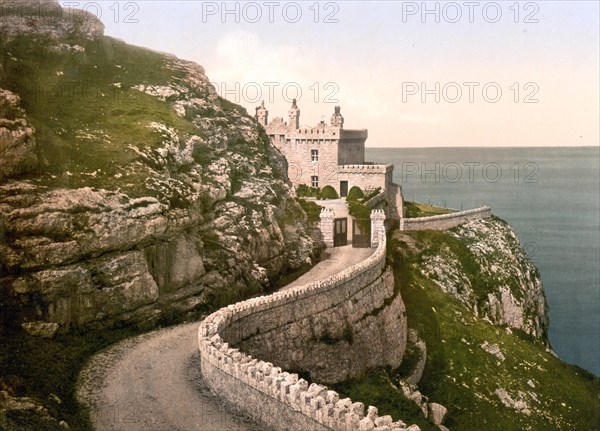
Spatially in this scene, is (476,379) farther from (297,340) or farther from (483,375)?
(297,340)

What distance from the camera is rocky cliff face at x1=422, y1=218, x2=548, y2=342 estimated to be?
58.4 meters

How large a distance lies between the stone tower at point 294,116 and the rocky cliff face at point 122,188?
780 inches

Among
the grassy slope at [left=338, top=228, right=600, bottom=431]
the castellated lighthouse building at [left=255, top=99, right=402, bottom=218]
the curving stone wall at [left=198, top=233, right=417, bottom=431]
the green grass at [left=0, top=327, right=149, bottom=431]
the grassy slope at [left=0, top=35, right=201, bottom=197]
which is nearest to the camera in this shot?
the curving stone wall at [left=198, top=233, right=417, bottom=431]

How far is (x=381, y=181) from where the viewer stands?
233 feet

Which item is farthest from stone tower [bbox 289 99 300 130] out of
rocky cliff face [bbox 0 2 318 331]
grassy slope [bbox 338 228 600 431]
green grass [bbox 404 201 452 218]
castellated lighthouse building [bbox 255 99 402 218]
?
grassy slope [bbox 338 228 600 431]

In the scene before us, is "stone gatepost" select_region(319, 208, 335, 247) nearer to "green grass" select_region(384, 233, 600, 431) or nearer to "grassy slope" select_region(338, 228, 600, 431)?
"grassy slope" select_region(338, 228, 600, 431)

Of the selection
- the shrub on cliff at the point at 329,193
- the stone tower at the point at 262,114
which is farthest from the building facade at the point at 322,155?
the shrub on cliff at the point at 329,193

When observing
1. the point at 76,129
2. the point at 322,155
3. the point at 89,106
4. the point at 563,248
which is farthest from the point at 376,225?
the point at 563,248

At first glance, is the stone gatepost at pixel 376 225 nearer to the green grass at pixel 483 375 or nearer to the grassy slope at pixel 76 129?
the green grass at pixel 483 375

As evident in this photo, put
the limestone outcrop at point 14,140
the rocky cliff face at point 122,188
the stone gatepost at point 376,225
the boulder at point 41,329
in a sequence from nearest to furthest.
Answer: the boulder at point 41,329 → the rocky cliff face at point 122,188 → the limestone outcrop at point 14,140 → the stone gatepost at point 376,225

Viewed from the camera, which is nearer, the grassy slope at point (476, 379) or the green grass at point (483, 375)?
the grassy slope at point (476, 379)

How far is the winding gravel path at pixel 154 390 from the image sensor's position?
70.6 feet

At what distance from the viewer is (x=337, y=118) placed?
2844 inches

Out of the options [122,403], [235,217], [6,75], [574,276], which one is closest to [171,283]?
[235,217]
